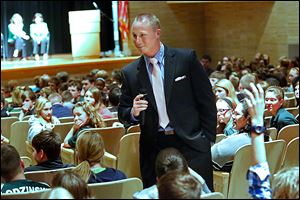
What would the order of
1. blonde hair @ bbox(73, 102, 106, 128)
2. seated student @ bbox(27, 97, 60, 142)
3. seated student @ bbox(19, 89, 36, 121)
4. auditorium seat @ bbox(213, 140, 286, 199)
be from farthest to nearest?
seated student @ bbox(19, 89, 36, 121) < seated student @ bbox(27, 97, 60, 142) < blonde hair @ bbox(73, 102, 106, 128) < auditorium seat @ bbox(213, 140, 286, 199)

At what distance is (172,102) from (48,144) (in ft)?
3.45

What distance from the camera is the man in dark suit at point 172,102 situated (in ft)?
14.4

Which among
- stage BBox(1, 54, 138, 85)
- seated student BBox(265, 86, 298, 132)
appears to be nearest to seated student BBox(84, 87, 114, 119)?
seated student BBox(265, 86, 298, 132)

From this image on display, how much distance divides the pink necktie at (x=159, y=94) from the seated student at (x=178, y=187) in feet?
4.67

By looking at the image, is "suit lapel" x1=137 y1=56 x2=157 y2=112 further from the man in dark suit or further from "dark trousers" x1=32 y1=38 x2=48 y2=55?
"dark trousers" x1=32 y1=38 x2=48 y2=55

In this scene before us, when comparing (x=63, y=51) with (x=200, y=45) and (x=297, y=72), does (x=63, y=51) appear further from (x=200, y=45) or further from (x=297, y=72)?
Answer: (x=297, y=72)

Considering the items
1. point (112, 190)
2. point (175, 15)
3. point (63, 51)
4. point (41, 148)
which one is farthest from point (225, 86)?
point (63, 51)

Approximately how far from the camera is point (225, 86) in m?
7.61

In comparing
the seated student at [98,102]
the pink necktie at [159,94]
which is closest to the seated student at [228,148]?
the pink necktie at [159,94]

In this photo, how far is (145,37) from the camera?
425 cm

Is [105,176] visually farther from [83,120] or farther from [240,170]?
[83,120]

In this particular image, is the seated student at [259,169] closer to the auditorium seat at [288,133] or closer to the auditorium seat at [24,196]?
the auditorium seat at [24,196]

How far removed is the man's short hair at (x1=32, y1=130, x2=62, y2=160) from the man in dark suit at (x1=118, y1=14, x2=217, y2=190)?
69 cm

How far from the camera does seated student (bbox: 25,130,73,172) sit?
16.2ft
